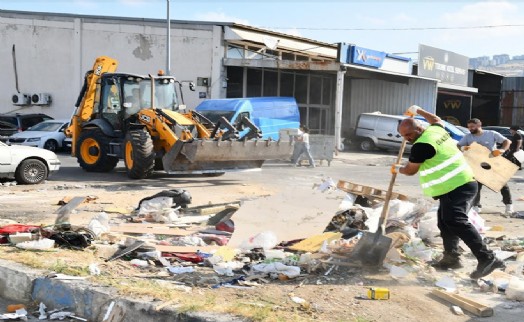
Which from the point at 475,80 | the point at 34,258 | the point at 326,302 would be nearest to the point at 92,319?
the point at 34,258

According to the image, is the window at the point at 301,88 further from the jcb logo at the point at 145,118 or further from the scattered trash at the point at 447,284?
the scattered trash at the point at 447,284

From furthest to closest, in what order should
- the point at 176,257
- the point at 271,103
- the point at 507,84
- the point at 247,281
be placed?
1. the point at 507,84
2. the point at 271,103
3. the point at 176,257
4. the point at 247,281

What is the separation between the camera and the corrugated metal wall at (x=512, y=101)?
3981 centimetres

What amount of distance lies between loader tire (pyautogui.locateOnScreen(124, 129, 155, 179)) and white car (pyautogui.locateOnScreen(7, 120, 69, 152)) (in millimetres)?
8897

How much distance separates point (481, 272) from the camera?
5.23 meters

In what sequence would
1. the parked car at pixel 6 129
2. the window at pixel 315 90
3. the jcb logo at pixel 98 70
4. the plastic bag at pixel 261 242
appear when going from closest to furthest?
the plastic bag at pixel 261 242
the jcb logo at pixel 98 70
the parked car at pixel 6 129
the window at pixel 315 90

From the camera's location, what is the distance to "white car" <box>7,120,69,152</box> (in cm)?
2073

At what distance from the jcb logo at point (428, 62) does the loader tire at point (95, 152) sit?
19985 millimetres

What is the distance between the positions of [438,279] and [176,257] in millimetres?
2542

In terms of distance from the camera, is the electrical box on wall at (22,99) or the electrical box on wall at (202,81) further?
the electrical box on wall at (22,99)

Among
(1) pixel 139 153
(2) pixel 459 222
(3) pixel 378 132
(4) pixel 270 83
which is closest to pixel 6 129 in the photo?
(4) pixel 270 83

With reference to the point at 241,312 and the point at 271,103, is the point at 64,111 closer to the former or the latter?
the point at 271,103

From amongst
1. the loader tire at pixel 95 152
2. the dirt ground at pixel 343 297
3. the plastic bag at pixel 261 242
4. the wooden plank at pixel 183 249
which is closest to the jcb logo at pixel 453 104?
the loader tire at pixel 95 152

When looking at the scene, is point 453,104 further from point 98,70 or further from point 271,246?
point 271,246
